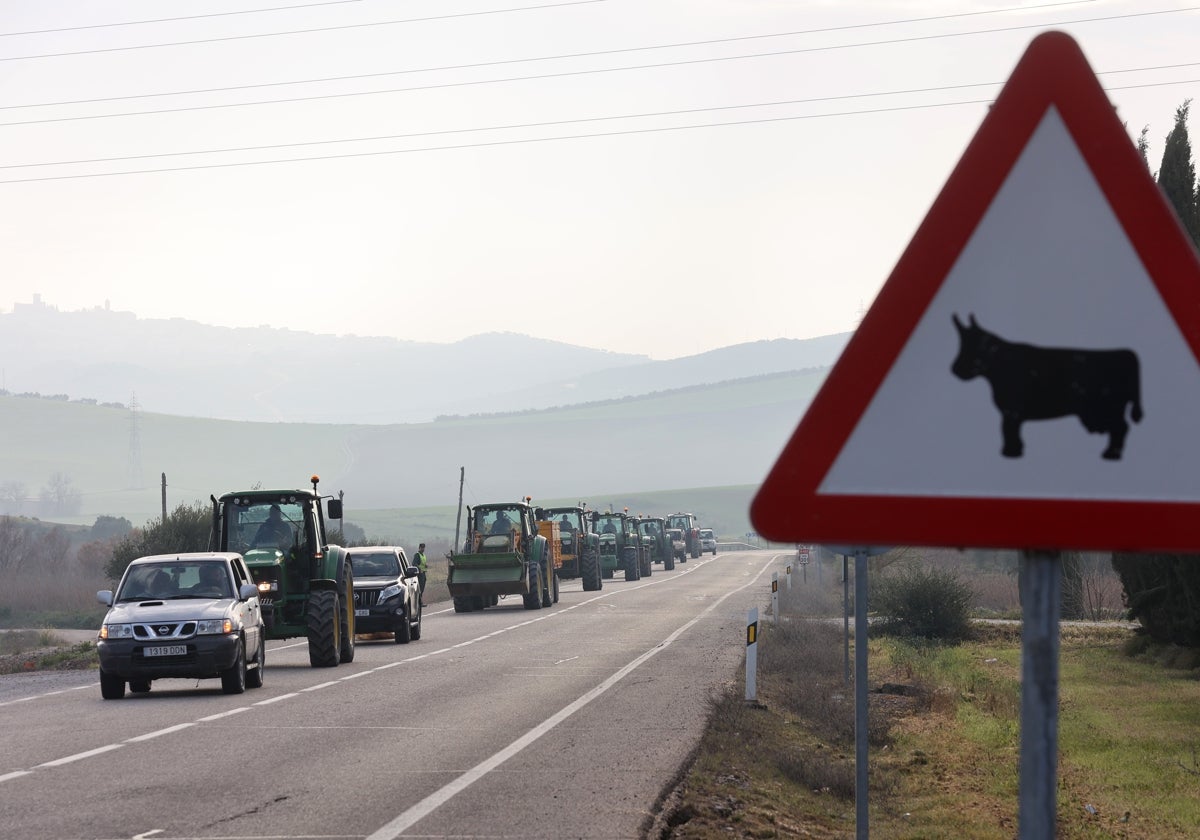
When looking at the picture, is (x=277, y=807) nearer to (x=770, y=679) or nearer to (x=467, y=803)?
(x=467, y=803)

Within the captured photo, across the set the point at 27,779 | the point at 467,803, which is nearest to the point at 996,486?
the point at 467,803

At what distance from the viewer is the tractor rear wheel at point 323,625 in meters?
23.3

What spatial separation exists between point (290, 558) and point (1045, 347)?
71.6 ft

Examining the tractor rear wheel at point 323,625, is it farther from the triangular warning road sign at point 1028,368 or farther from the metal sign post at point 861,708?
the triangular warning road sign at point 1028,368

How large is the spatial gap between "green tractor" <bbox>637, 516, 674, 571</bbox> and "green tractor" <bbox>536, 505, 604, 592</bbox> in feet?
70.5

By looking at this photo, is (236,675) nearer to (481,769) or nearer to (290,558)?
(290,558)

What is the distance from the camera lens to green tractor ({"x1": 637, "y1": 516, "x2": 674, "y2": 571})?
76.7 m

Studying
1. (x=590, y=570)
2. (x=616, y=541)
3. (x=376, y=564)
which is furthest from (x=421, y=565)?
(x=616, y=541)

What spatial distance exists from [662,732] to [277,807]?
5347 millimetres

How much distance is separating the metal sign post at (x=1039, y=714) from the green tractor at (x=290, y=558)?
69.3 feet

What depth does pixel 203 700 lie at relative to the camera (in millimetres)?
19031

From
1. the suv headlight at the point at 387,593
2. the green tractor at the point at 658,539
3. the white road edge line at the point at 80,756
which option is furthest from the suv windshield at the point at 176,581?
the green tractor at the point at 658,539

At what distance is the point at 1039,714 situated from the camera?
2879 millimetres

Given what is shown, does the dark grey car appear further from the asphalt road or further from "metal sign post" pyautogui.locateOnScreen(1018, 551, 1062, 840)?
"metal sign post" pyautogui.locateOnScreen(1018, 551, 1062, 840)
